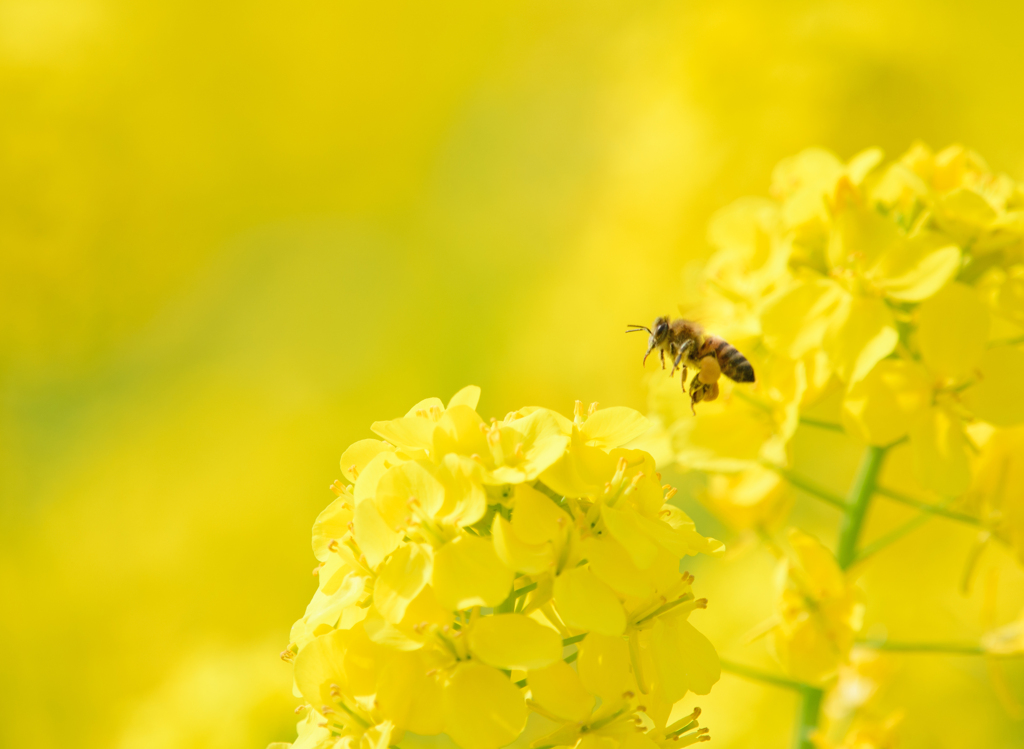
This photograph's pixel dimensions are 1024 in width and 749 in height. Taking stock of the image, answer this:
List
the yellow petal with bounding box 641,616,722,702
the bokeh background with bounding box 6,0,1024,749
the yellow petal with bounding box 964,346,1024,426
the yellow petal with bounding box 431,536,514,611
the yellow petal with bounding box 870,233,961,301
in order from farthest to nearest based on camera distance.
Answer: the yellow petal with bounding box 964,346,1024,426 < the bokeh background with bounding box 6,0,1024,749 < the yellow petal with bounding box 870,233,961,301 < the yellow petal with bounding box 641,616,722,702 < the yellow petal with bounding box 431,536,514,611

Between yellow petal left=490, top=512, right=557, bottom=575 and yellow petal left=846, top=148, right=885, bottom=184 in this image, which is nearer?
yellow petal left=490, top=512, right=557, bottom=575

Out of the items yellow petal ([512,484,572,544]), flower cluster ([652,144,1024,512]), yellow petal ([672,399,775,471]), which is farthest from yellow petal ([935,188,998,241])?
yellow petal ([512,484,572,544])

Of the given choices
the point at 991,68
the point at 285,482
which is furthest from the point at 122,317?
the point at 991,68

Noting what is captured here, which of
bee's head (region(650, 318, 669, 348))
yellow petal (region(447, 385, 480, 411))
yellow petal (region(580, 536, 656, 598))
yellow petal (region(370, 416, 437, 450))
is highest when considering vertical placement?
bee's head (region(650, 318, 669, 348))

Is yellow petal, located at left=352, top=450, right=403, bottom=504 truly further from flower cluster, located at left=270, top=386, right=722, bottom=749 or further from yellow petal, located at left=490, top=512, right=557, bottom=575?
yellow petal, located at left=490, top=512, right=557, bottom=575

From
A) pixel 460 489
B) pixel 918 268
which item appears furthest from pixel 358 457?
pixel 918 268

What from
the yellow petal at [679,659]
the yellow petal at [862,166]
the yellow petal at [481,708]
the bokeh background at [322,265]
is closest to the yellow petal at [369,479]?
the yellow petal at [481,708]

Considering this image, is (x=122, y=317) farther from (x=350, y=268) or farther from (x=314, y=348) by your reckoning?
(x=350, y=268)
